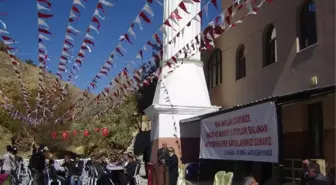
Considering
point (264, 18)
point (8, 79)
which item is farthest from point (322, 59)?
point (8, 79)

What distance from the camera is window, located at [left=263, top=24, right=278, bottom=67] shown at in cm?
1348

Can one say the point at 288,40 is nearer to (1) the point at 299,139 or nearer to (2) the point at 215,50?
(1) the point at 299,139

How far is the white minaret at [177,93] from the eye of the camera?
16.4 m

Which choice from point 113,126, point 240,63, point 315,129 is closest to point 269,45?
point 240,63

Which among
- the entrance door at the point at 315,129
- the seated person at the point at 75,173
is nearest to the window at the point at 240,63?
the entrance door at the point at 315,129

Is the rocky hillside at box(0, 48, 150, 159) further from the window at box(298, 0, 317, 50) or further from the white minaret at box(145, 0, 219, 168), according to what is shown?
→ the window at box(298, 0, 317, 50)

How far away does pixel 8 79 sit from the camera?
169ft

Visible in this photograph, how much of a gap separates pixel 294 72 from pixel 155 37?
490cm

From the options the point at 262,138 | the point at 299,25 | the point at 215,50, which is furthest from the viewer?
the point at 215,50

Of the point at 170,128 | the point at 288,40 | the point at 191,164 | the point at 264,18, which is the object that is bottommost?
the point at 191,164

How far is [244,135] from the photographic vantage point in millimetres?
10023

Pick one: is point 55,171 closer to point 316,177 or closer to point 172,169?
point 172,169

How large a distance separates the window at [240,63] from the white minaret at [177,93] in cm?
175

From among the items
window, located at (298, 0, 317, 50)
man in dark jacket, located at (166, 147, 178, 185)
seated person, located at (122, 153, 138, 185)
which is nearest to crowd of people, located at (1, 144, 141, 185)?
seated person, located at (122, 153, 138, 185)
